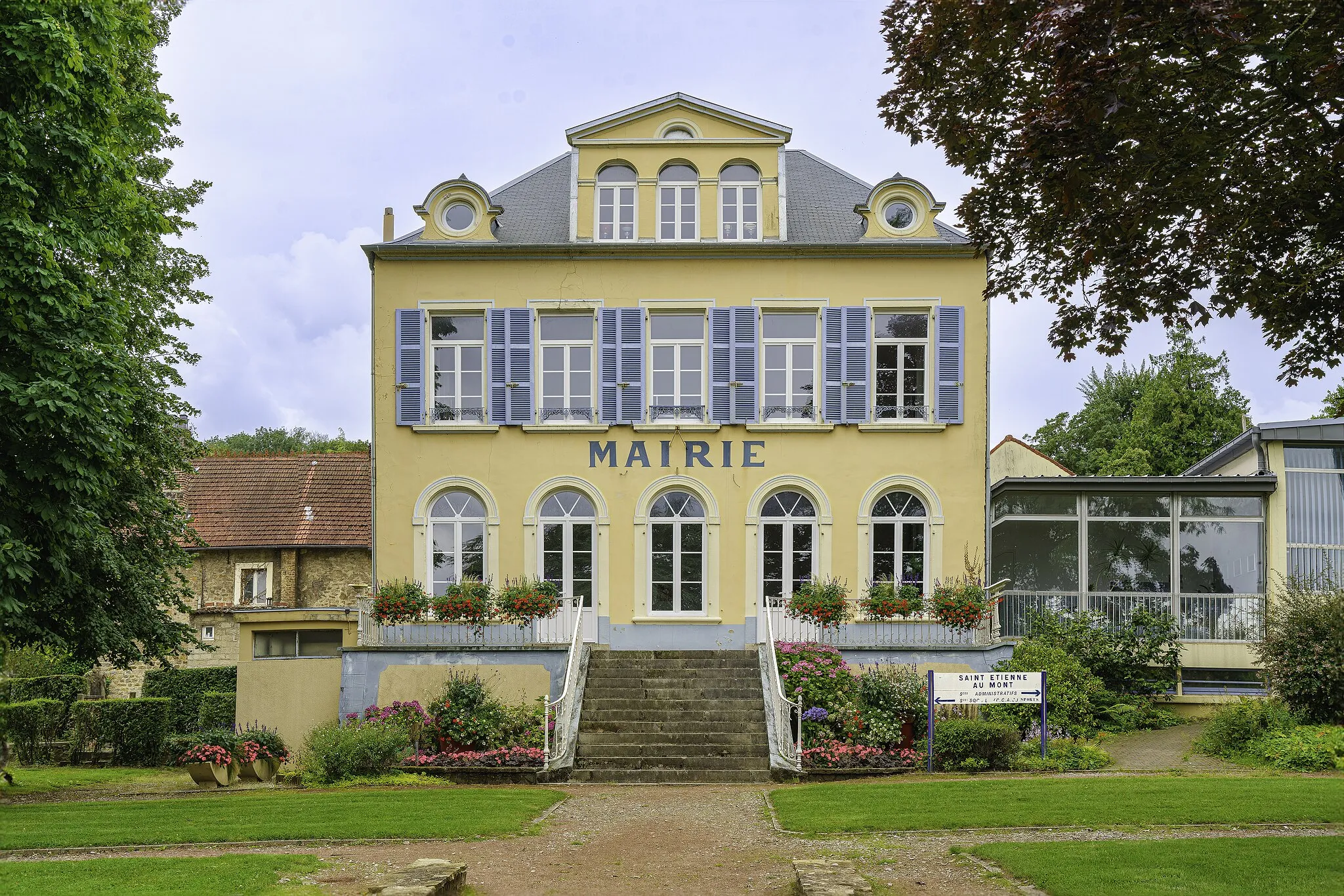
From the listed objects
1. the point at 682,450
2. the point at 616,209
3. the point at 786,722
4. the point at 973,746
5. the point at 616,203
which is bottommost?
the point at 973,746

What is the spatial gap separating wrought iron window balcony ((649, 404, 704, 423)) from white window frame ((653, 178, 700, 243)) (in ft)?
9.39

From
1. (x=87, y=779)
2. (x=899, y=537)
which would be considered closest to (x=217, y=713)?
(x=87, y=779)

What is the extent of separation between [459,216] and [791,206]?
5.87 metres

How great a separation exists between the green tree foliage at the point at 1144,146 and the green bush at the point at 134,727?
17396 mm

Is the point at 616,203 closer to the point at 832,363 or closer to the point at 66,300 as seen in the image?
Answer: the point at 832,363

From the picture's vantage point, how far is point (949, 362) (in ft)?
65.9

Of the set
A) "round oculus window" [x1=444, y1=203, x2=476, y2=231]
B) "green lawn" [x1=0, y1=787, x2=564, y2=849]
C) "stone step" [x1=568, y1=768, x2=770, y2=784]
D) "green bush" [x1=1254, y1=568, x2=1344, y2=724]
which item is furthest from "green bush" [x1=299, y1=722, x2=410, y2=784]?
"green bush" [x1=1254, y1=568, x2=1344, y2=724]

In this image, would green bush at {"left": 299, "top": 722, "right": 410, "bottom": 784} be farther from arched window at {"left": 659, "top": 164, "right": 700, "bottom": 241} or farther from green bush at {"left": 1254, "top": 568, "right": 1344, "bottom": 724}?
green bush at {"left": 1254, "top": 568, "right": 1344, "bottom": 724}

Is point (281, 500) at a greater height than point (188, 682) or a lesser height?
greater

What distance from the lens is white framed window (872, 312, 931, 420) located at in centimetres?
2028

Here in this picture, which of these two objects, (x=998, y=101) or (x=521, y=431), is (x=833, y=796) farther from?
(x=521, y=431)

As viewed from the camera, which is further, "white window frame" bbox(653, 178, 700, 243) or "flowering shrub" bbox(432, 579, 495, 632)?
"white window frame" bbox(653, 178, 700, 243)

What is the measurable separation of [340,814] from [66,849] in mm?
2428

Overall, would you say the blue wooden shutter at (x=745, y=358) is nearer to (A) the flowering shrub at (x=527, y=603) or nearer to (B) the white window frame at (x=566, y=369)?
(B) the white window frame at (x=566, y=369)
